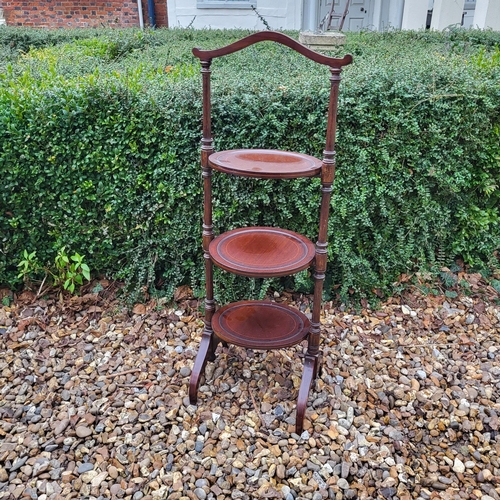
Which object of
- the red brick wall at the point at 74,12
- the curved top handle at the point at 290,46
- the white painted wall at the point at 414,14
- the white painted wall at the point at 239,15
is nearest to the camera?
the curved top handle at the point at 290,46

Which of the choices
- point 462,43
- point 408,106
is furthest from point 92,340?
point 462,43

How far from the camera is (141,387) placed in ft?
8.39

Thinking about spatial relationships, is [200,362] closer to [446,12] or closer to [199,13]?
[446,12]

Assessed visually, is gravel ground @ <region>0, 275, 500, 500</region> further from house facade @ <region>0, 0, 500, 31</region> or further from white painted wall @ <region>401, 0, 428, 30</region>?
house facade @ <region>0, 0, 500, 31</region>

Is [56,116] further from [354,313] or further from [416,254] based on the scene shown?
[416,254]

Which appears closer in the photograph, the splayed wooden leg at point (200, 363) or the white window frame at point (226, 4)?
the splayed wooden leg at point (200, 363)

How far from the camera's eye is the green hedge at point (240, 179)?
2.86 m

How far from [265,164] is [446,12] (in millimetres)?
6943

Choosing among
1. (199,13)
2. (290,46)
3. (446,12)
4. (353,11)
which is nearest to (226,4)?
(199,13)

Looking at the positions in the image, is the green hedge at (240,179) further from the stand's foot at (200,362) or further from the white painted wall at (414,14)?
the white painted wall at (414,14)

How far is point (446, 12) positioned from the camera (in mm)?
7465

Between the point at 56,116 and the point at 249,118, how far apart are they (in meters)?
1.15

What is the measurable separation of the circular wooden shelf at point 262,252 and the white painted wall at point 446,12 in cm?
661

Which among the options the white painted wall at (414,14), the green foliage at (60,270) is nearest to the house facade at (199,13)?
the white painted wall at (414,14)
